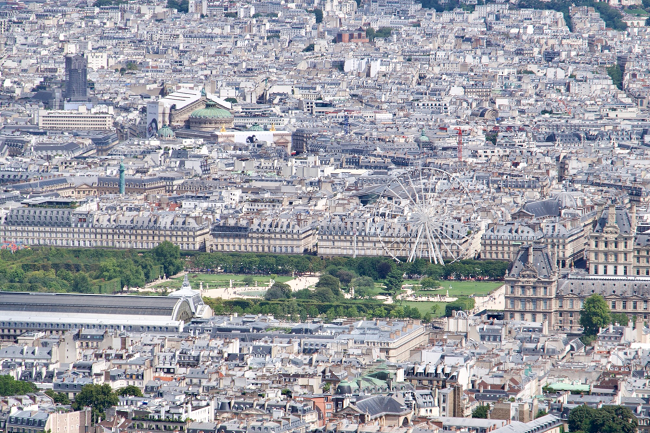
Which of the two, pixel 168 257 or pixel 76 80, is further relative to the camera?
pixel 76 80

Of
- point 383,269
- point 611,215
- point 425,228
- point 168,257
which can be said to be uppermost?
point 611,215

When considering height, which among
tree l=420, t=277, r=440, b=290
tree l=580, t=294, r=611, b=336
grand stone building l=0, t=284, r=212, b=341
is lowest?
tree l=420, t=277, r=440, b=290

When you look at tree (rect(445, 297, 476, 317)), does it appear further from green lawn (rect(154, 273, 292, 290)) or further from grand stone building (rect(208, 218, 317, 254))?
grand stone building (rect(208, 218, 317, 254))

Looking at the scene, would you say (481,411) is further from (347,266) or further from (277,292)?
(347,266)

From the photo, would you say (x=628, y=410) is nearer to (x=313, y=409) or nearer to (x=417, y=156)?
(x=313, y=409)

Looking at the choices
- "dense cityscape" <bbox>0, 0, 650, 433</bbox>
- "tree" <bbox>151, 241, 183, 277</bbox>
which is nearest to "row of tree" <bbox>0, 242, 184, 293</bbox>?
"tree" <bbox>151, 241, 183, 277</bbox>

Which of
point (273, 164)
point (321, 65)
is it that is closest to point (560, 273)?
→ point (273, 164)

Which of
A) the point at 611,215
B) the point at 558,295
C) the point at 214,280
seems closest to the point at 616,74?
the point at 214,280
